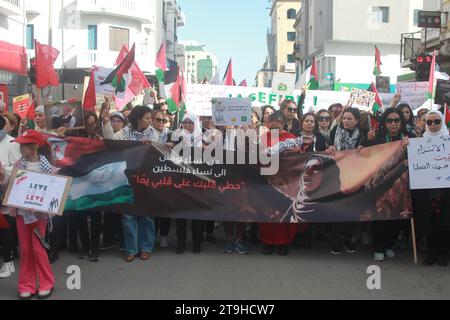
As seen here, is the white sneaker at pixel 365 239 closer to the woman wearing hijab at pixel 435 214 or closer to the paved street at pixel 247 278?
the paved street at pixel 247 278

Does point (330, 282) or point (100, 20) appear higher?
point (100, 20)

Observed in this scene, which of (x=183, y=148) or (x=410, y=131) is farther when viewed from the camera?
(x=410, y=131)

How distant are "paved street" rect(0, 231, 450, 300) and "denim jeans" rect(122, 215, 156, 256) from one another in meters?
0.18

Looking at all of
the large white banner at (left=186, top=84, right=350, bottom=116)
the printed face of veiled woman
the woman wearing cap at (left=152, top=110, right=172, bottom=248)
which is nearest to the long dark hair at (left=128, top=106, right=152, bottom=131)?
the woman wearing cap at (left=152, top=110, right=172, bottom=248)

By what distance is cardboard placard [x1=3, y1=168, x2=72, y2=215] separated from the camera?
5043mm

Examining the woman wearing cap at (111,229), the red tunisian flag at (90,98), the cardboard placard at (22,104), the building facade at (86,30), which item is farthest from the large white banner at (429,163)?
the building facade at (86,30)

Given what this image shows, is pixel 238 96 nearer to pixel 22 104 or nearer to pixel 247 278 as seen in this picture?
pixel 22 104

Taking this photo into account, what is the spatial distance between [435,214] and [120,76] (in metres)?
5.55

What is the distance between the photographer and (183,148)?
6.94 metres

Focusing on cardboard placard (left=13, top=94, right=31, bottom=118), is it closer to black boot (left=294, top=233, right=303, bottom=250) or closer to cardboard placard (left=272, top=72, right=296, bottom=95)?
cardboard placard (left=272, top=72, right=296, bottom=95)

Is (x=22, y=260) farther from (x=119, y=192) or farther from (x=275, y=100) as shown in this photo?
(x=275, y=100)

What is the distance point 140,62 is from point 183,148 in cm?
2653
